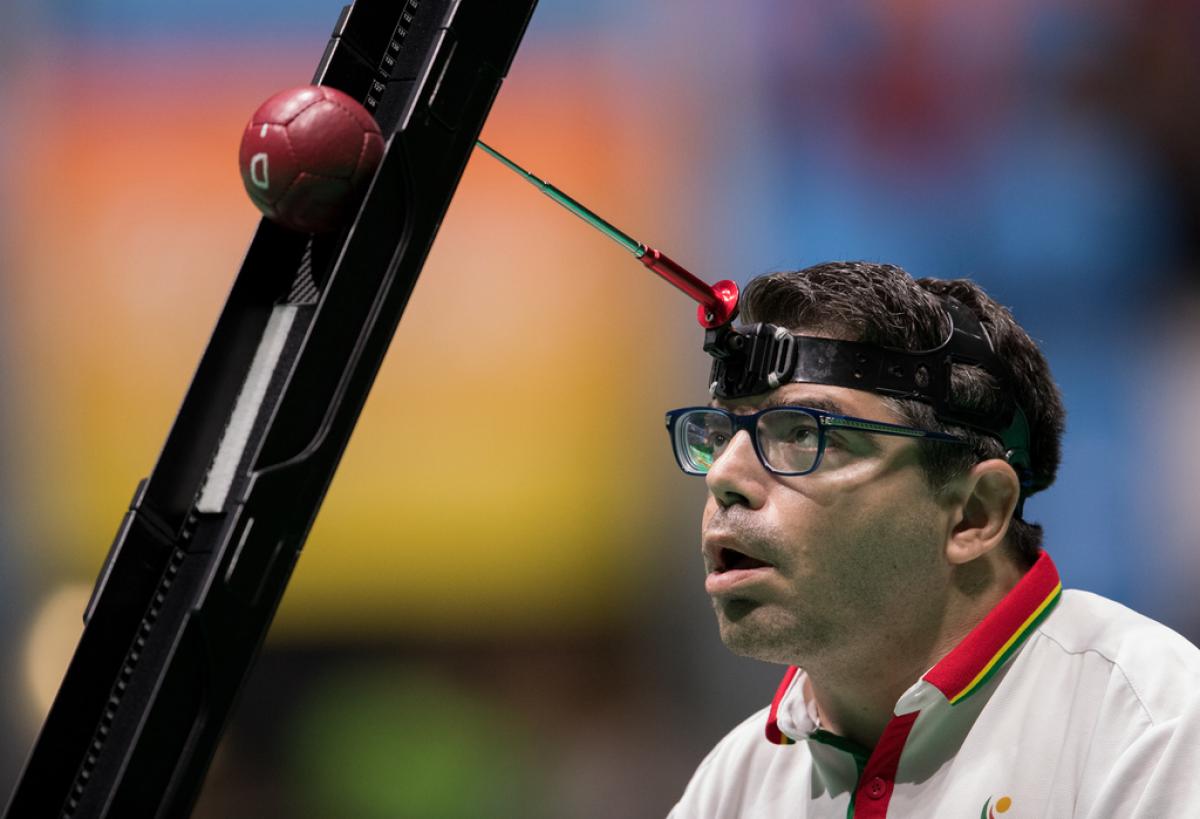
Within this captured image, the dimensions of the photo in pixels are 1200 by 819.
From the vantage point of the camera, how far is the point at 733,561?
2193mm

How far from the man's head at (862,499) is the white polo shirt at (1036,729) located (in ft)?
0.42

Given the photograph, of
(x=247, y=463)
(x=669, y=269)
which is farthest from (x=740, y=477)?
(x=247, y=463)

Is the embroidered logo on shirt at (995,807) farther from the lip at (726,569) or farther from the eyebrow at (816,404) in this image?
the eyebrow at (816,404)

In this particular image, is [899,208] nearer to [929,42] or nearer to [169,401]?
[929,42]

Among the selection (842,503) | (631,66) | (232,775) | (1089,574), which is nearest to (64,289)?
(232,775)

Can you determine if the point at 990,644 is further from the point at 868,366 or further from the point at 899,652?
the point at 868,366

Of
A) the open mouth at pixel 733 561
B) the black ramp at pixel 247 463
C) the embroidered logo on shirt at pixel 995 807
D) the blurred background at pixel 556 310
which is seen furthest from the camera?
the blurred background at pixel 556 310

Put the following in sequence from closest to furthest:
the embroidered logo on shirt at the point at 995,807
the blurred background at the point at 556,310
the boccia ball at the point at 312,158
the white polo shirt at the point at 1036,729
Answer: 1. the boccia ball at the point at 312,158
2. the white polo shirt at the point at 1036,729
3. the embroidered logo on shirt at the point at 995,807
4. the blurred background at the point at 556,310

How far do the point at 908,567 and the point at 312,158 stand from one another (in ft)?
3.87

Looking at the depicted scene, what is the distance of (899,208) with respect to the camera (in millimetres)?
3818

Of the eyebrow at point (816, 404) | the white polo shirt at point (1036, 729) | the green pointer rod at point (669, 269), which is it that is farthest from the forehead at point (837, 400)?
the white polo shirt at point (1036, 729)

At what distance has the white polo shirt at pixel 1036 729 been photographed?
1.92m

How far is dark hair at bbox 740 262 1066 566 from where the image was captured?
2.24 meters

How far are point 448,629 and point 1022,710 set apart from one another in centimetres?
213
